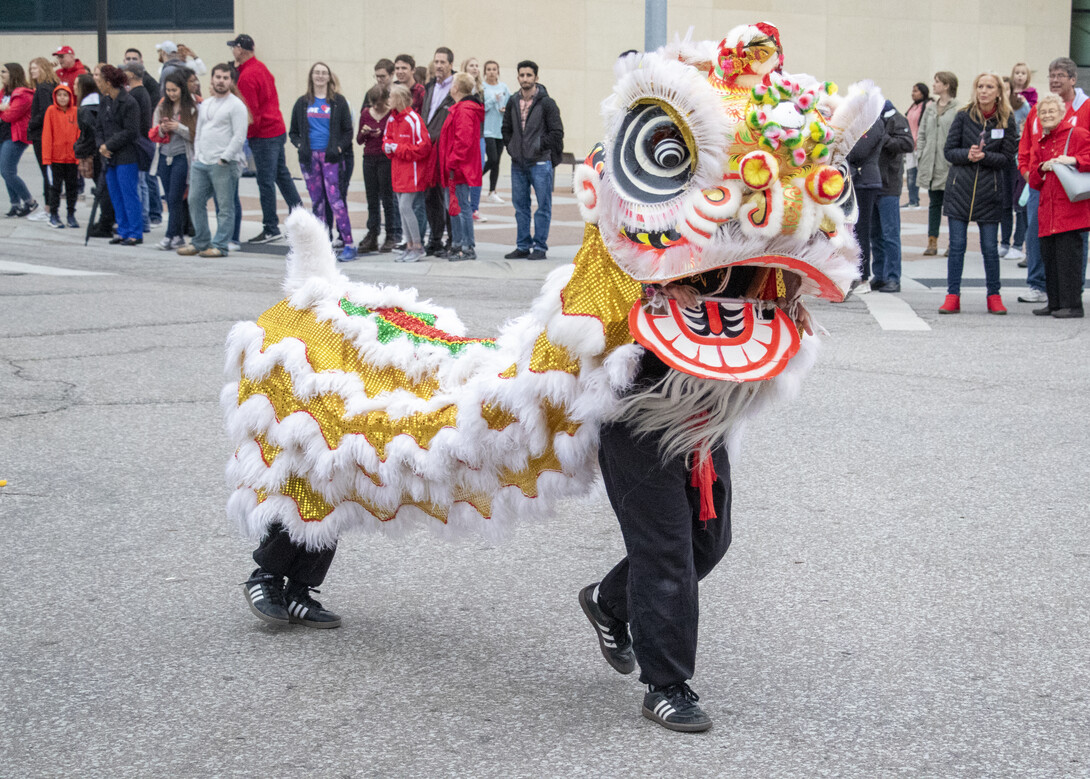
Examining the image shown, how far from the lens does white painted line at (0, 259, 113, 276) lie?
11905 millimetres

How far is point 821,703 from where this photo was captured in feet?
11.1

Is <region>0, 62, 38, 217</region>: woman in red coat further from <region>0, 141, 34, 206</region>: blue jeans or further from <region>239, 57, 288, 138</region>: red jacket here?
<region>239, 57, 288, 138</region>: red jacket

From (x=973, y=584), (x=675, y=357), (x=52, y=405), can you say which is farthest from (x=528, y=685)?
(x=52, y=405)

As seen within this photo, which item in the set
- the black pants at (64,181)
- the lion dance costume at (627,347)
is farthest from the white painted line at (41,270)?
the lion dance costume at (627,347)

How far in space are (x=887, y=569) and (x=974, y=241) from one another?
12424 millimetres

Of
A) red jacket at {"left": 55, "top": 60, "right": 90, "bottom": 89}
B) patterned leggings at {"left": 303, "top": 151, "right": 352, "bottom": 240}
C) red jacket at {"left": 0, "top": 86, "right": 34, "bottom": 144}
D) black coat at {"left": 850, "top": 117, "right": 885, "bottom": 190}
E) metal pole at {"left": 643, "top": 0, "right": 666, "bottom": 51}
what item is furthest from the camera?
red jacket at {"left": 55, "top": 60, "right": 90, "bottom": 89}

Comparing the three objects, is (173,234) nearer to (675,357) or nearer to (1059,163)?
(1059,163)

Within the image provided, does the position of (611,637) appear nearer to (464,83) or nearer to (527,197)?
(464,83)

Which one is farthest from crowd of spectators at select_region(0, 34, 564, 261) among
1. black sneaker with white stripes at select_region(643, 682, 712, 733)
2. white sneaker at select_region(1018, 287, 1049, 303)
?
black sneaker with white stripes at select_region(643, 682, 712, 733)

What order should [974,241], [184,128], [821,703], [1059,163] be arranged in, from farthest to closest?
[974,241]
[184,128]
[1059,163]
[821,703]

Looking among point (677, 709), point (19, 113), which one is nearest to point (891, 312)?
point (677, 709)

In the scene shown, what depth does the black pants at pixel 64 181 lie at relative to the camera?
624 inches

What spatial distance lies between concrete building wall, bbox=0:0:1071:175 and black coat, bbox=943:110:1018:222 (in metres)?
12.2

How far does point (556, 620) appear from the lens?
157 inches
